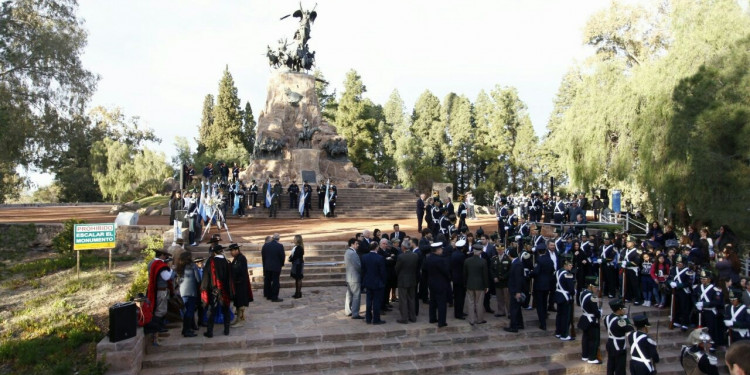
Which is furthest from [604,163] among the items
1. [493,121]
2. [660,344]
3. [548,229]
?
[493,121]

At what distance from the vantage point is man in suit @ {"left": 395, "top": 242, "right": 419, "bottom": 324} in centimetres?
927

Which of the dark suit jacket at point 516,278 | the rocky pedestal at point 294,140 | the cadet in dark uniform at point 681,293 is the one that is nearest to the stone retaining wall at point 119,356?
the dark suit jacket at point 516,278

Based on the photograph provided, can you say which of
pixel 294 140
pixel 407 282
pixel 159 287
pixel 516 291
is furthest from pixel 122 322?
pixel 294 140

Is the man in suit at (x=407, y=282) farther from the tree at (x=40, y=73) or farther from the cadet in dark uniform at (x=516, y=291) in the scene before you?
the tree at (x=40, y=73)

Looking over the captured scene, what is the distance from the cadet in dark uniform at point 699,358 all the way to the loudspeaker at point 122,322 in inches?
279

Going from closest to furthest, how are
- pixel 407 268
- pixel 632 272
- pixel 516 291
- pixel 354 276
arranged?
pixel 516 291, pixel 407 268, pixel 354 276, pixel 632 272

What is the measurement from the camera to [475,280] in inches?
359

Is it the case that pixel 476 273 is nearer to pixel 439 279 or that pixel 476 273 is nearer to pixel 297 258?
pixel 439 279

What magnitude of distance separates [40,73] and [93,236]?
516 inches

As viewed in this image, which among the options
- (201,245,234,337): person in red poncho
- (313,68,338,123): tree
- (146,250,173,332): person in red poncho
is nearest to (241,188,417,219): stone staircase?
(201,245,234,337): person in red poncho

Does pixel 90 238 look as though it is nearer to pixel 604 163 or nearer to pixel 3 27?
pixel 3 27

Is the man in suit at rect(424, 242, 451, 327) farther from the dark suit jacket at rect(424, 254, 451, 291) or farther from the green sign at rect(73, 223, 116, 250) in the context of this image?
the green sign at rect(73, 223, 116, 250)

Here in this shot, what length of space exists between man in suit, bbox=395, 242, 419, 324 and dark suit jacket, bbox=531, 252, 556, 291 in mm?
2306

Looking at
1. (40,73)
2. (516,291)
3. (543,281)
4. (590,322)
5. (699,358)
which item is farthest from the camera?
(40,73)
